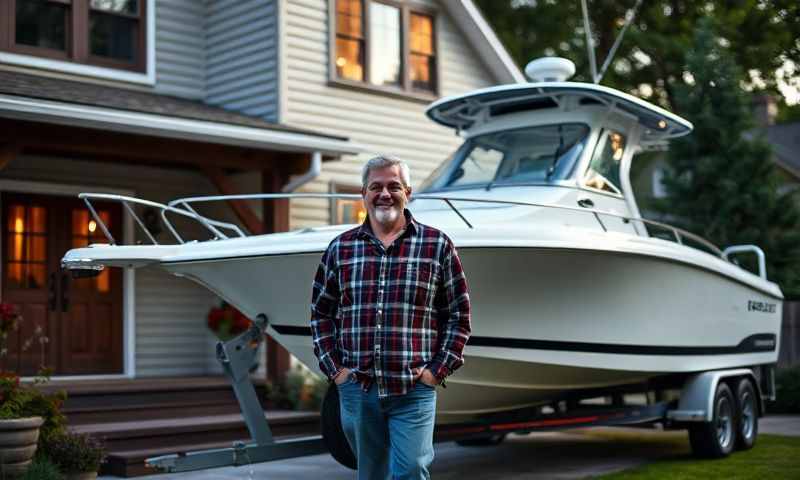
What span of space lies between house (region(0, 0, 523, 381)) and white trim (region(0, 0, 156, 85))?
0.02m

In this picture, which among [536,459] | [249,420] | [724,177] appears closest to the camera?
[249,420]

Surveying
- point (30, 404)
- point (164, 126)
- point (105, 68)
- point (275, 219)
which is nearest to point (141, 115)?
point (164, 126)

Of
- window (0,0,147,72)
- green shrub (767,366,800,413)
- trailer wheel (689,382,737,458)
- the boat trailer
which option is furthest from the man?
green shrub (767,366,800,413)

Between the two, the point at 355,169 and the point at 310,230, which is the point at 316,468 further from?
the point at 355,169

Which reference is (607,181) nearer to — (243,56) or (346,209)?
(346,209)

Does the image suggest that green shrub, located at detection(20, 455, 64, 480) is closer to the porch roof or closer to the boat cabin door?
the porch roof

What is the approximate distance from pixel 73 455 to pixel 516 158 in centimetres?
417

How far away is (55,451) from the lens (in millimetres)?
7234

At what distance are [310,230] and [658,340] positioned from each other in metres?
2.78

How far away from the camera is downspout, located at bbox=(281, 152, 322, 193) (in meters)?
11.2

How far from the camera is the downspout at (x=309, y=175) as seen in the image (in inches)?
442

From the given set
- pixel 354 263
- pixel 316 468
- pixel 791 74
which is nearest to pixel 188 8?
pixel 316 468

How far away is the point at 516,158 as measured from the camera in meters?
8.54

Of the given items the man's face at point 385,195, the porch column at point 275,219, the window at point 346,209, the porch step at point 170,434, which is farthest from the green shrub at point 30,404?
the window at point 346,209
